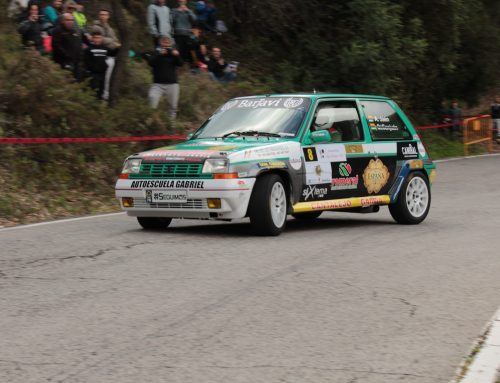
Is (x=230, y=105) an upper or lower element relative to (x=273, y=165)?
upper

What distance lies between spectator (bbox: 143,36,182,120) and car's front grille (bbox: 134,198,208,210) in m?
8.27

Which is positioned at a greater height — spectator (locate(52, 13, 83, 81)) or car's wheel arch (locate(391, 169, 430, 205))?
spectator (locate(52, 13, 83, 81))

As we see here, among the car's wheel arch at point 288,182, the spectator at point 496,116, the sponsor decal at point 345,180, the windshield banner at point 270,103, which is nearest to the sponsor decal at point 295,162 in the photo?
the car's wheel arch at point 288,182

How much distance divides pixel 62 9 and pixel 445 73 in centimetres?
2009

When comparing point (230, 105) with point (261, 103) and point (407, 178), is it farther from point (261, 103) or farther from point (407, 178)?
point (407, 178)

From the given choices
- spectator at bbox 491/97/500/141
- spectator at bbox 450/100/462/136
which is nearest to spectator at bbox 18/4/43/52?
spectator at bbox 450/100/462/136

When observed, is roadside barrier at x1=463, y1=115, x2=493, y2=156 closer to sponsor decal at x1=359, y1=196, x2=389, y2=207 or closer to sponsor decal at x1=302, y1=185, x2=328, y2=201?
sponsor decal at x1=359, y1=196, x2=389, y2=207

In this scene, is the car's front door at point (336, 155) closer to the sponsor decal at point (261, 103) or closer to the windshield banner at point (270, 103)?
the windshield banner at point (270, 103)

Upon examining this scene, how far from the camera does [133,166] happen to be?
12203mm

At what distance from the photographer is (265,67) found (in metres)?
31.3

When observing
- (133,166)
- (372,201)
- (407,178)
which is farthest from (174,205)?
(407,178)

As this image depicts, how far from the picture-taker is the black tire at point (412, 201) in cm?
1377

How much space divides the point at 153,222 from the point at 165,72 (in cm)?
821

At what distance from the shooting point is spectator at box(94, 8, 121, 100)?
2012 cm
